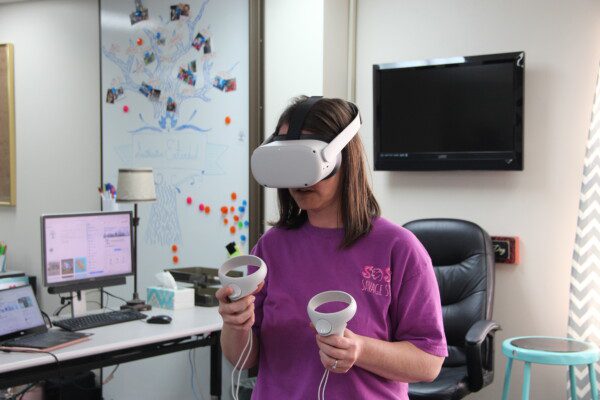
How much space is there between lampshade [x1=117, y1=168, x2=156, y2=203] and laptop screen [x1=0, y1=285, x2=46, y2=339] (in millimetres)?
707

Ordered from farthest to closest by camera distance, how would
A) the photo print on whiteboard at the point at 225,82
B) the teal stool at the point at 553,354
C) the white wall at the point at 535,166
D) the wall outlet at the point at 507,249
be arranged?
the photo print on whiteboard at the point at 225,82 → the wall outlet at the point at 507,249 → the white wall at the point at 535,166 → the teal stool at the point at 553,354

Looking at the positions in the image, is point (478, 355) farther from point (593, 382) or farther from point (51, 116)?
point (51, 116)

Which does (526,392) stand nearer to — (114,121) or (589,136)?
(589,136)

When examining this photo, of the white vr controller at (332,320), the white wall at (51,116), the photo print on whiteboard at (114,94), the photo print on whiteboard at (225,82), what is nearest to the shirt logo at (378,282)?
the white vr controller at (332,320)

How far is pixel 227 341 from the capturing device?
1.41 meters

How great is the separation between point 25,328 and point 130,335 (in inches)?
15.7

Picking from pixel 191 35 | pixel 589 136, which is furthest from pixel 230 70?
pixel 589 136

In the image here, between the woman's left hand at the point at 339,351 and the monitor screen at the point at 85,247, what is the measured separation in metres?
2.09

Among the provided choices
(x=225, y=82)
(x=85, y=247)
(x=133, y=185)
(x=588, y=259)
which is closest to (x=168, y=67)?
(x=225, y=82)

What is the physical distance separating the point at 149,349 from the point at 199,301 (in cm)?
53

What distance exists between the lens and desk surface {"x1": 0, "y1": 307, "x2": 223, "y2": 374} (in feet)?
7.97

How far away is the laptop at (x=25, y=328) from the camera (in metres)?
2.55

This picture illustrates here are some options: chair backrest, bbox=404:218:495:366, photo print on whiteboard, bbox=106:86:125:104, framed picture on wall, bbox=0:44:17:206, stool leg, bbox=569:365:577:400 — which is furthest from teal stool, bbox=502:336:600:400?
framed picture on wall, bbox=0:44:17:206

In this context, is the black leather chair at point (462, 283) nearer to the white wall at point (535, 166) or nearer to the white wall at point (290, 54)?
the white wall at point (535, 166)
